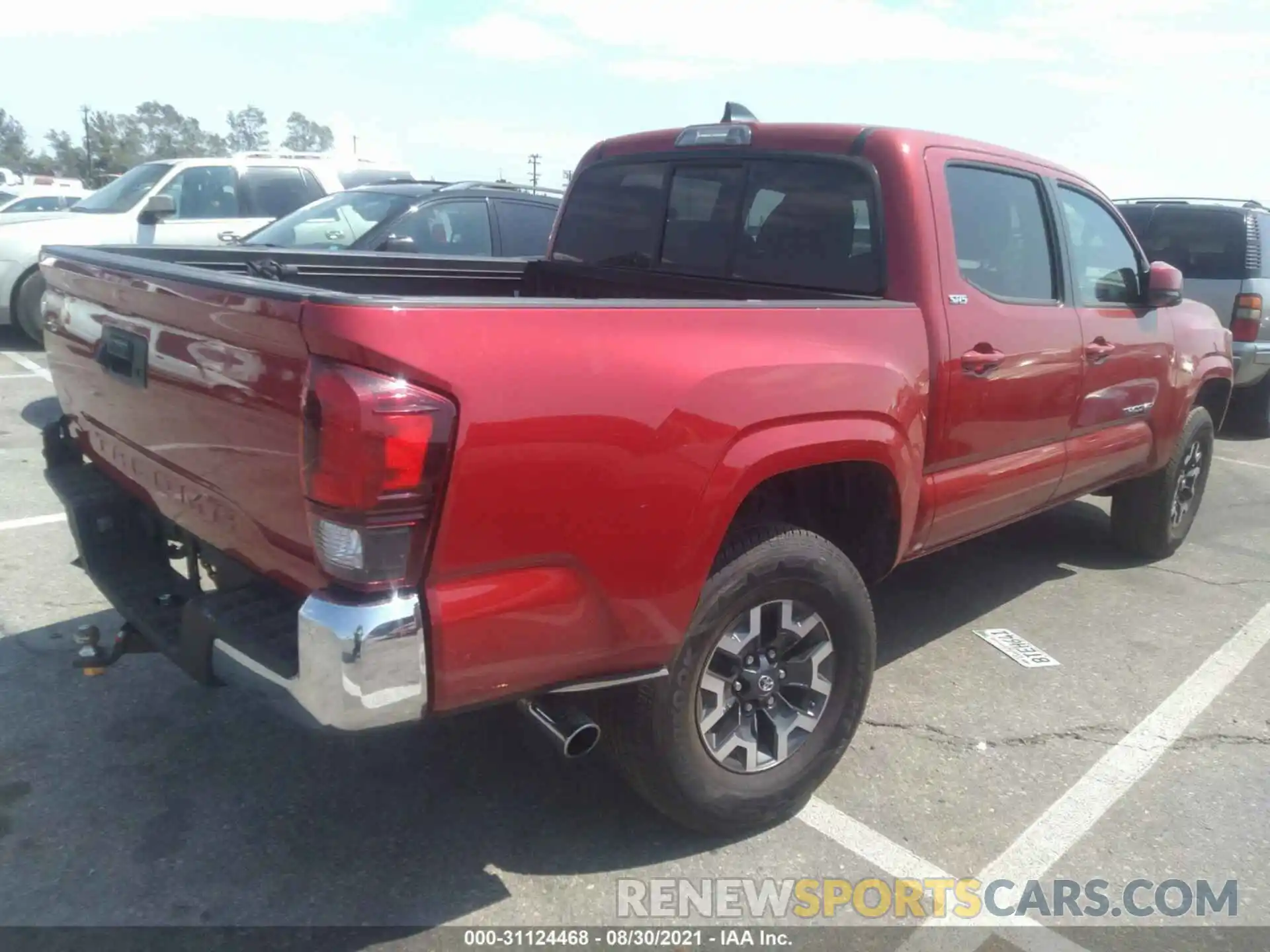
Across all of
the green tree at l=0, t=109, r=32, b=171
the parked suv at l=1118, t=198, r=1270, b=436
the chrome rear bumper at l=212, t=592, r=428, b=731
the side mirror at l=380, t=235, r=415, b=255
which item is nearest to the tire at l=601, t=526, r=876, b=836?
the chrome rear bumper at l=212, t=592, r=428, b=731

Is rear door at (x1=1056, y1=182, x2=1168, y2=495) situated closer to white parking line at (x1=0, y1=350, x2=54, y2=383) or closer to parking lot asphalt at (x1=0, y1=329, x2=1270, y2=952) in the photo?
parking lot asphalt at (x1=0, y1=329, x2=1270, y2=952)

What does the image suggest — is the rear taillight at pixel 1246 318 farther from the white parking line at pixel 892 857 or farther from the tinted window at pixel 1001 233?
the white parking line at pixel 892 857

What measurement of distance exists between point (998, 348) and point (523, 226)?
204 inches

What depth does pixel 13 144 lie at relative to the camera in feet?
309

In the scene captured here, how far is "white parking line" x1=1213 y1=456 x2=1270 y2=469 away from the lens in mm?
7945

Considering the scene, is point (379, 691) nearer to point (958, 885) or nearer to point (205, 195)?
point (958, 885)

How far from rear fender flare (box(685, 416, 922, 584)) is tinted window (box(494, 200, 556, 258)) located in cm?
520

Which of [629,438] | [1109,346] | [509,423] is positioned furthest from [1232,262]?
[509,423]

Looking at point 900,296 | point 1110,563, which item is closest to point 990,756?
point 900,296

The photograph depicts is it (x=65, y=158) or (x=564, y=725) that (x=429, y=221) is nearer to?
(x=564, y=725)

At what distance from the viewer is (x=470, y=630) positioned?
7.08ft

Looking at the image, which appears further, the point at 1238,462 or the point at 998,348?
the point at 1238,462

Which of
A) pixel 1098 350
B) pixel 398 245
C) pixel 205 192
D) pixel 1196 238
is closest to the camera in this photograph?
pixel 1098 350

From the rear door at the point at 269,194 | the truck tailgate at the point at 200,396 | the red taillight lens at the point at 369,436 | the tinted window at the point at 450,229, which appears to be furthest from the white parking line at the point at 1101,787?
the rear door at the point at 269,194
